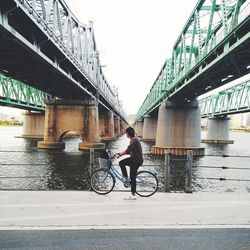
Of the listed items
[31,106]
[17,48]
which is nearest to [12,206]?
[17,48]

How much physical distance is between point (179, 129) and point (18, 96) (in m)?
37.8

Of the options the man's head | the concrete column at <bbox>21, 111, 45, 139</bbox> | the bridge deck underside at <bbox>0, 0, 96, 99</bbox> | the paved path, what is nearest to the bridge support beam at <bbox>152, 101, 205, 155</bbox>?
the bridge deck underside at <bbox>0, 0, 96, 99</bbox>

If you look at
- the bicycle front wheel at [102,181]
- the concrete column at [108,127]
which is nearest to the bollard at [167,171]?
the bicycle front wheel at [102,181]

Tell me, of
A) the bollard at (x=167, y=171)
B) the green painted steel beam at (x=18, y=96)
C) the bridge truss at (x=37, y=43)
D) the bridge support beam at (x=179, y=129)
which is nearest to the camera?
the bollard at (x=167, y=171)

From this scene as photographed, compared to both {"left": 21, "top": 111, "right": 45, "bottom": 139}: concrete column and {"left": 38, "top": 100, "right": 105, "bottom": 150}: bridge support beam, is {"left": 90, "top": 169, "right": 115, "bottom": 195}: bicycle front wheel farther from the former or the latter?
{"left": 21, "top": 111, "right": 45, "bottom": 139}: concrete column

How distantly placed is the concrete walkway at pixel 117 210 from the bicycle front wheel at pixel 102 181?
0.16 metres

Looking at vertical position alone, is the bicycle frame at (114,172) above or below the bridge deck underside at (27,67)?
below

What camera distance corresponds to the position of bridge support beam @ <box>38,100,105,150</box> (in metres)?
47.0

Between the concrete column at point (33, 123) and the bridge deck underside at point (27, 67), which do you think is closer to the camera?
the bridge deck underside at point (27, 67)

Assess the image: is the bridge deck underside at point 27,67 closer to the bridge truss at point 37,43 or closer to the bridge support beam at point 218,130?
the bridge truss at point 37,43

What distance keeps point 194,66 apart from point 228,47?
8.47 m

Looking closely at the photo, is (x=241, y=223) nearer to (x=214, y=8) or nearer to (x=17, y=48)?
(x=17, y=48)

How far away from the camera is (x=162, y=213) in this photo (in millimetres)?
6938

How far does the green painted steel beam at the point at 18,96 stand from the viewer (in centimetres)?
6156
